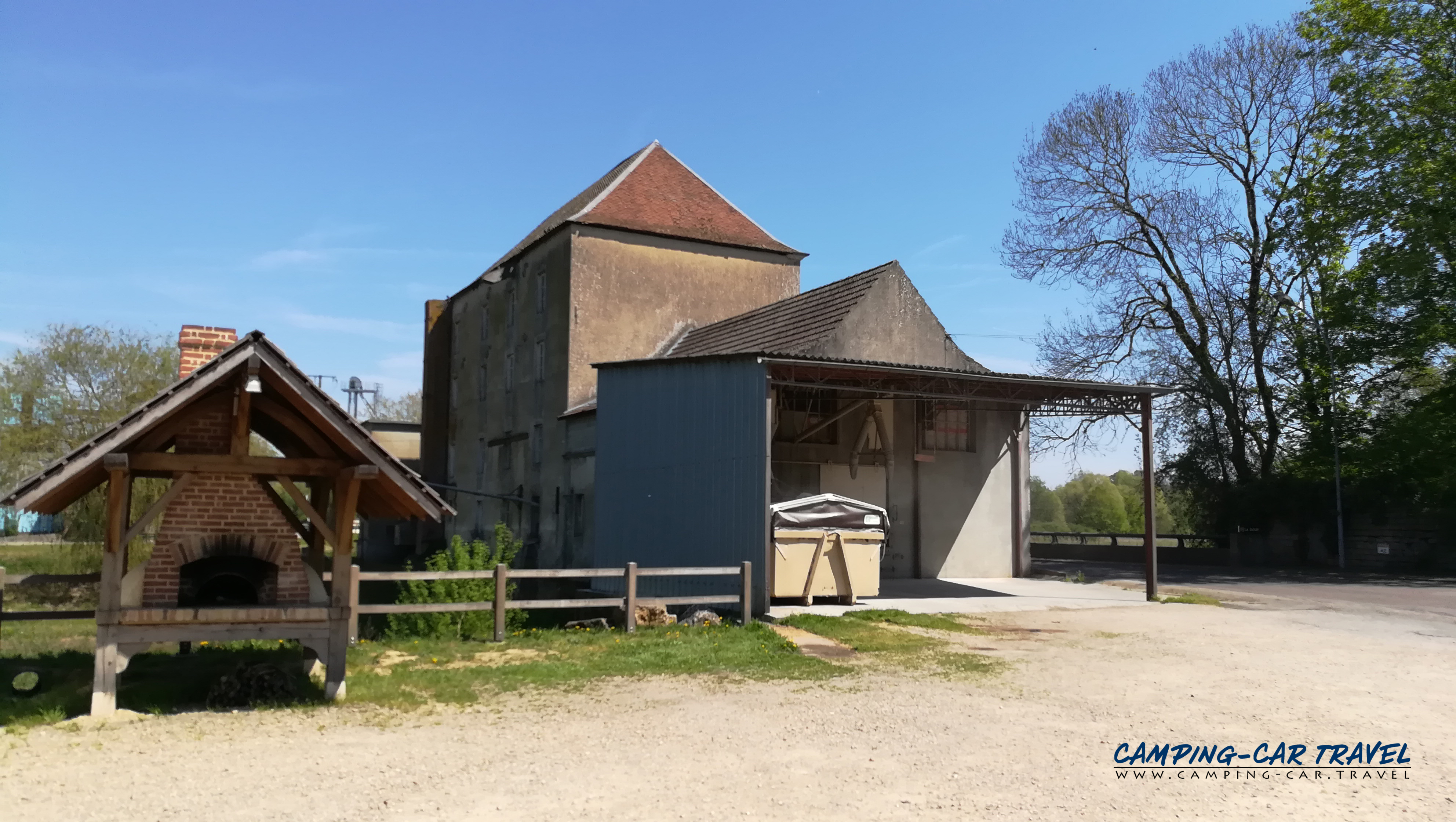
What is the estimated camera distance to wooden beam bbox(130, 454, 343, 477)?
28.9 feet

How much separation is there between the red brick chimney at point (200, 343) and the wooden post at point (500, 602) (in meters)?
4.44

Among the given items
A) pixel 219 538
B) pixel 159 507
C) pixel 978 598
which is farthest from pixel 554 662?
pixel 978 598

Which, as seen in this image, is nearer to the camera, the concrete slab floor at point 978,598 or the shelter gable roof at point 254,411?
the shelter gable roof at point 254,411

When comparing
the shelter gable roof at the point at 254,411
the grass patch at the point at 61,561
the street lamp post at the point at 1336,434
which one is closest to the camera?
the shelter gable roof at the point at 254,411

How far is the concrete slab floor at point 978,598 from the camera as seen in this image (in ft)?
55.2

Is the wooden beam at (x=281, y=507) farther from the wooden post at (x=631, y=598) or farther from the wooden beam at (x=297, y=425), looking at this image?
the wooden post at (x=631, y=598)

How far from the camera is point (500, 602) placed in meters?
13.1

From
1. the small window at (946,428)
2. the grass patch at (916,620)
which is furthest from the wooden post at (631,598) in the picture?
the small window at (946,428)

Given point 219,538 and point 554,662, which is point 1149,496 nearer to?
point 554,662

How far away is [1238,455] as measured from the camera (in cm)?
3528

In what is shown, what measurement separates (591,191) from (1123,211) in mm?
18430

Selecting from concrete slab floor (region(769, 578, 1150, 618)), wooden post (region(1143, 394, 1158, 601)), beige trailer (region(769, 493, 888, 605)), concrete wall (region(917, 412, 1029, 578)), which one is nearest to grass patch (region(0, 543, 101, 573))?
beige trailer (region(769, 493, 888, 605))

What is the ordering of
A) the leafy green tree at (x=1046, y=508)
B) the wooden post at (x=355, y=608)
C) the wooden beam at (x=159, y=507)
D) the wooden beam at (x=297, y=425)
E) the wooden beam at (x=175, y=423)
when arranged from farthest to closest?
the leafy green tree at (x=1046, y=508)
the wooden post at (x=355, y=608)
the wooden beam at (x=297, y=425)
the wooden beam at (x=175, y=423)
the wooden beam at (x=159, y=507)

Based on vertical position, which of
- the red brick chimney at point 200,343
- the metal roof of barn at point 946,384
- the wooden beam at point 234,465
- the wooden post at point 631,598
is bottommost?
the wooden post at point 631,598
